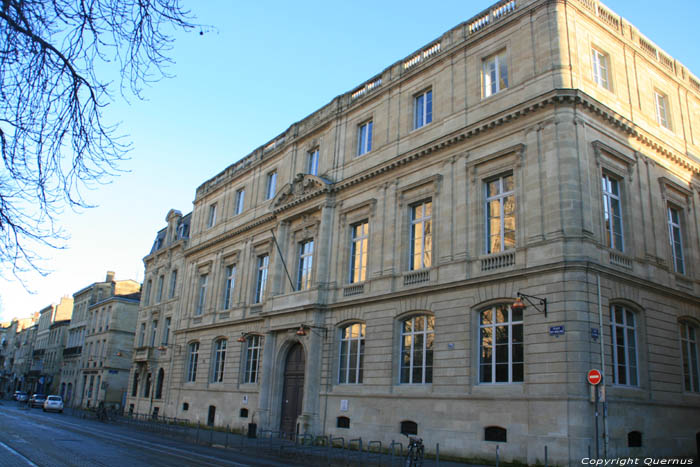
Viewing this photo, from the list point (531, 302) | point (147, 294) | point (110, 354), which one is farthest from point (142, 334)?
point (531, 302)

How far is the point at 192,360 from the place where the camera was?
37562mm

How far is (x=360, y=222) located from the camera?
26.5 metres

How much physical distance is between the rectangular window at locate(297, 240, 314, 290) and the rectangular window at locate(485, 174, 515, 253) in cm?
1063

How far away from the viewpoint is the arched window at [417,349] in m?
21.2

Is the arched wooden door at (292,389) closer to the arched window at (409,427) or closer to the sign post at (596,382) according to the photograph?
the arched window at (409,427)

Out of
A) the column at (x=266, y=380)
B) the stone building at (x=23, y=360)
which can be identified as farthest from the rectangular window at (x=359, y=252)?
the stone building at (x=23, y=360)

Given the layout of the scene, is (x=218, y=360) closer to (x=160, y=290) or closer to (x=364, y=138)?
(x=160, y=290)

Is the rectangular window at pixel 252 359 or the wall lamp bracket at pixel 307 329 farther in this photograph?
the rectangular window at pixel 252 359

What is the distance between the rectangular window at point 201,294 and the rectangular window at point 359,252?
1558 centimetres

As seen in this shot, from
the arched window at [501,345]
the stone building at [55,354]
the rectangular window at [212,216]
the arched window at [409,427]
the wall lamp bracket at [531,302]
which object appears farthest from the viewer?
the stone building at [55,354]

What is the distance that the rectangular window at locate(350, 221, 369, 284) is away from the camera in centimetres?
2559

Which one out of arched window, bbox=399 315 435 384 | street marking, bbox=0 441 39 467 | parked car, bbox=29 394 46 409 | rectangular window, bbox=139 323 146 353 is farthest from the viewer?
parked car, bbox=29 394 46 409

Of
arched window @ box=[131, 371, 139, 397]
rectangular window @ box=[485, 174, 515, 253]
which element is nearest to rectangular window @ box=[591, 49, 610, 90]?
rectangular window @ box=[485, 174, 515, 253]

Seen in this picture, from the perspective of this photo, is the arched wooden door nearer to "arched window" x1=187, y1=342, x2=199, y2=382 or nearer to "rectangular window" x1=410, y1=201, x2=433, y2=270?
"rectangular window" x1=410, y1=201, x2=433, y2=270
